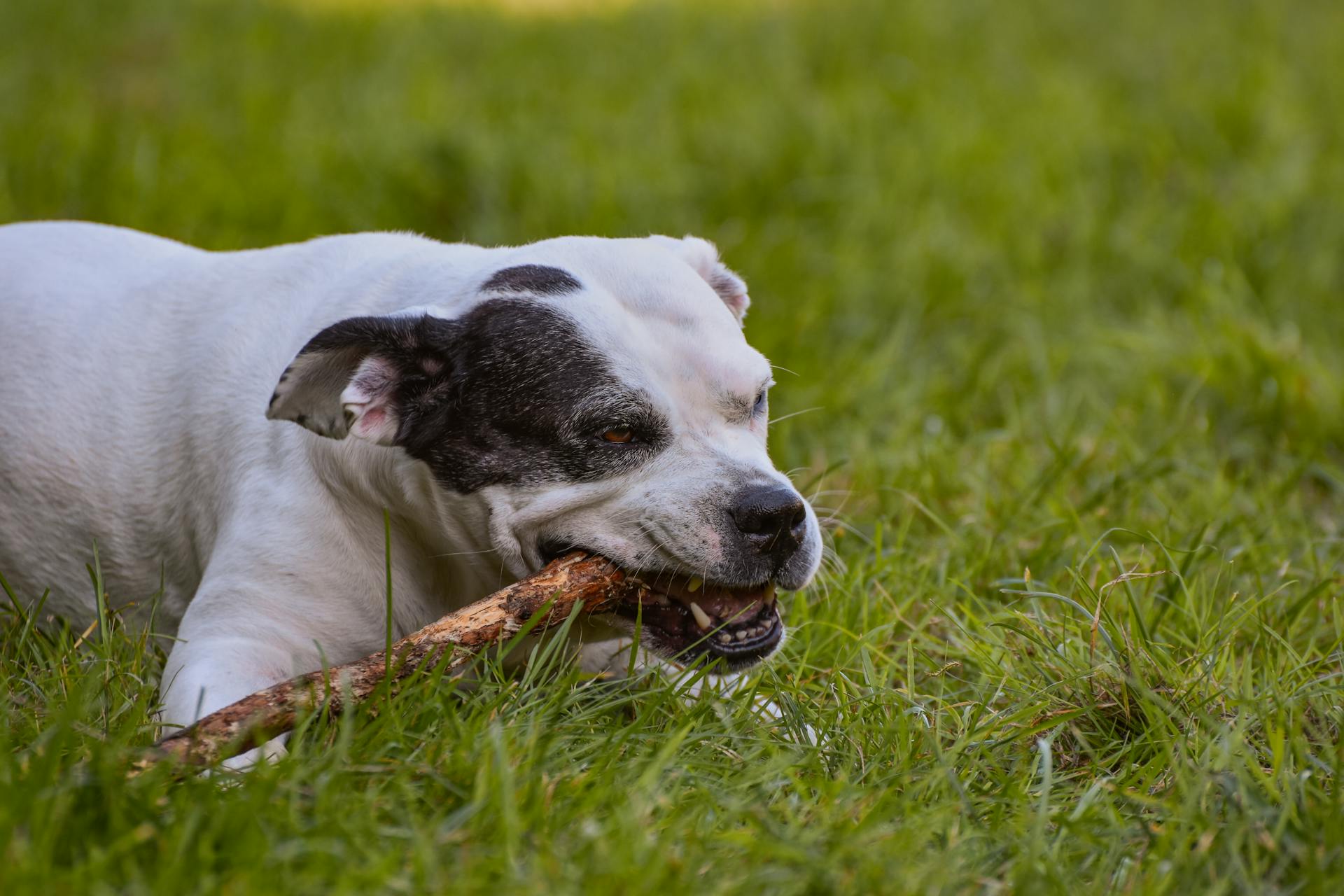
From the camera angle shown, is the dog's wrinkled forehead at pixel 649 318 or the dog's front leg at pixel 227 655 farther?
the dog's wrinkled forehead at pixel 649 318

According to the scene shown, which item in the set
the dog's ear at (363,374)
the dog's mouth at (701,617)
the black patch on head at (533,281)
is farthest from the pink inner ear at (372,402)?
the dog's mouth at (701,617)

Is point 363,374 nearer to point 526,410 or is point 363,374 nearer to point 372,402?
point 372,402

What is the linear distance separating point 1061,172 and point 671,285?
4.70 metres

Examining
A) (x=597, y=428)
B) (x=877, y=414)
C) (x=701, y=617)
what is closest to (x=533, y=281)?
(x=597, y=428)

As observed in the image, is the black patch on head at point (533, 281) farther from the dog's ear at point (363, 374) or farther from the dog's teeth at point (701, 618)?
the dog's teeth at point (701, 618)

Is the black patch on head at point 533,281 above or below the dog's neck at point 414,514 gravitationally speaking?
above

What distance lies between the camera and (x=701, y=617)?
9.40ft

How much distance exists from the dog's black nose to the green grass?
354 mm

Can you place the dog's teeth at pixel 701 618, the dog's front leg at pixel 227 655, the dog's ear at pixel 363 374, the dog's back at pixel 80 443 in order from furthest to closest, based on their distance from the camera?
the dog's back at pixel 80 443, the dog's teeth at pixel 701 618, the dog's ear at pixel 363 374, the dog's front leg at pixel 227 655

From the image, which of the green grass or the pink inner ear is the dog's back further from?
the pink inner ear

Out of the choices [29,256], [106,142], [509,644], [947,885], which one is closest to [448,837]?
[509,644]

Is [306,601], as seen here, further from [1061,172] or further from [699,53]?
[699,53]

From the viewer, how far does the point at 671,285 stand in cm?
293

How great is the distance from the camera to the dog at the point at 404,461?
2.78m
